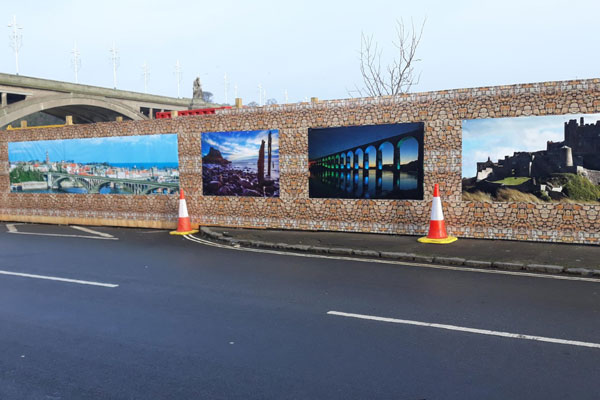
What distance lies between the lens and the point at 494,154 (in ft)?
35.2

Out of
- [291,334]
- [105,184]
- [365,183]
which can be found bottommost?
[291,334]

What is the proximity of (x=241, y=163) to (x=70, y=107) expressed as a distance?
45.5m

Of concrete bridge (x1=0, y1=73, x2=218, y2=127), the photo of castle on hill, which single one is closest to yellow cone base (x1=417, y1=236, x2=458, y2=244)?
the photo of castle on hill

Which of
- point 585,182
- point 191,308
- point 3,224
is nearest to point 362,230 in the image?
point 585,182

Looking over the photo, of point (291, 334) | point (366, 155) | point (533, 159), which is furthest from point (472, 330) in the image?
point (366, 155)

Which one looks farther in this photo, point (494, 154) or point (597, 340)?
point (494, 154)

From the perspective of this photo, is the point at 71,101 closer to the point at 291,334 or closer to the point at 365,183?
the point at 365,183

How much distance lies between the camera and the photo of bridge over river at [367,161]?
11.6 metres

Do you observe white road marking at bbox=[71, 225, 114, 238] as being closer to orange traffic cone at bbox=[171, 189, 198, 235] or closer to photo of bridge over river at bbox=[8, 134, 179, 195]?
photo of bridge over river at bbox=[8, 134, 179, 195]

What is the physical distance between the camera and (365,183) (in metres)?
12.2

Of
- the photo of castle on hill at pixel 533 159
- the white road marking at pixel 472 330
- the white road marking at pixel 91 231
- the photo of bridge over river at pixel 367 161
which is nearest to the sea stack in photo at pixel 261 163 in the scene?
the photo of bridge over river at pixel 367 161

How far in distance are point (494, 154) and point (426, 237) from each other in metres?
2.24

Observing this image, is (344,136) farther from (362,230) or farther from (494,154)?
(494,154)

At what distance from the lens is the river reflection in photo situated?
38.4 feet
